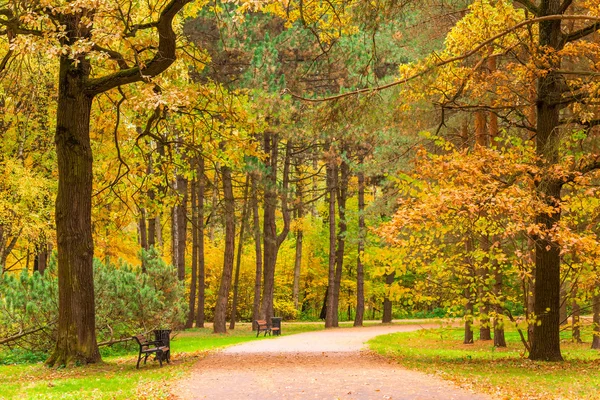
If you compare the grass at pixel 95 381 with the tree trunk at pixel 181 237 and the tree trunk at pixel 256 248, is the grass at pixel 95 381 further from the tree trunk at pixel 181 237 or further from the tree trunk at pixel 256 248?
the tree trunk at pixel 181 237

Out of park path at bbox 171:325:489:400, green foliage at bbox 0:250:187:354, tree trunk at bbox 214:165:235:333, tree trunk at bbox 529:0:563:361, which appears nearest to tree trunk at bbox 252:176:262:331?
tree trunk at bbox 214:165:235:333

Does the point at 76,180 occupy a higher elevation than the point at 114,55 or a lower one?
lower

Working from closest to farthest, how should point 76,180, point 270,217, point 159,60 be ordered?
point 159,60 → point 76,180 → point 270,217

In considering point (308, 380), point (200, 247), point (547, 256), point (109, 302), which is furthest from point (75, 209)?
point (200, 247)

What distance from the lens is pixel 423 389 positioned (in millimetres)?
9000

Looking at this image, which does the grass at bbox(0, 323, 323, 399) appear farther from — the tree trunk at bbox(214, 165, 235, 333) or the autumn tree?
the tree trunk at bbox(214, 165, 235, 333)

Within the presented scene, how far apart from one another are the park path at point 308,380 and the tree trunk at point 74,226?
2.27 m

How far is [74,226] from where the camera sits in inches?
479

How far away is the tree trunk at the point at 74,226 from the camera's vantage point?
12.1 meters

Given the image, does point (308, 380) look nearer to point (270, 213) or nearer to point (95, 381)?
point (95, 381)

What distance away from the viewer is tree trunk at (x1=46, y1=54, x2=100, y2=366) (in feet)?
39.7

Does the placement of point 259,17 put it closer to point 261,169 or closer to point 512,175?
point 261,169

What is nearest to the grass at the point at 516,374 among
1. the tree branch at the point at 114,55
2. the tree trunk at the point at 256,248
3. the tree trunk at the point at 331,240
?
the tree branch at the point at 114,55

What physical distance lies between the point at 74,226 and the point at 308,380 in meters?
5.27
